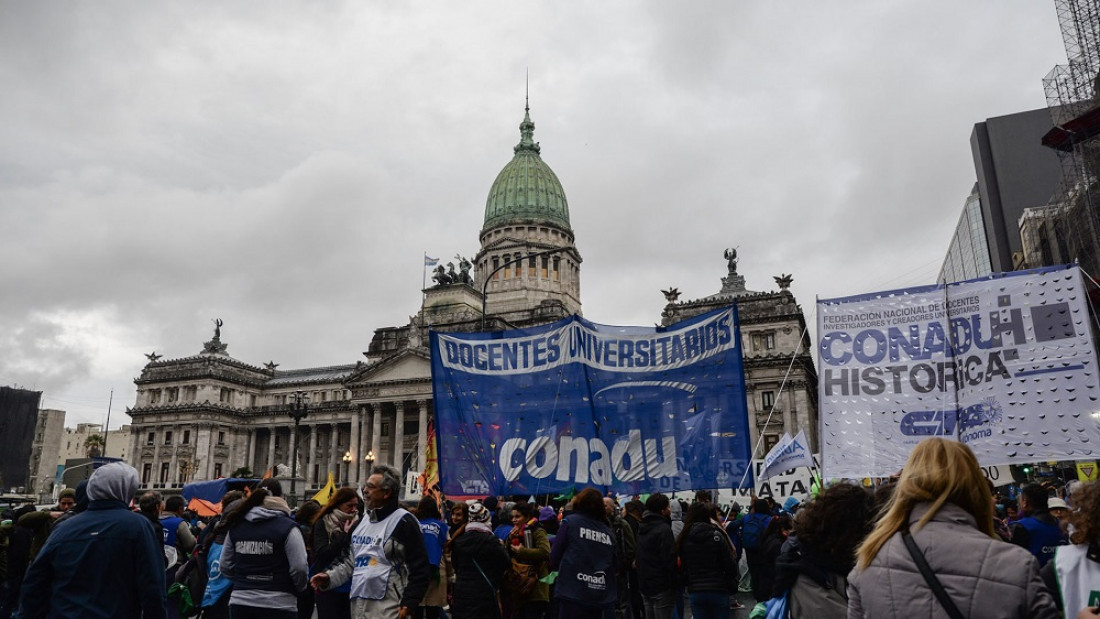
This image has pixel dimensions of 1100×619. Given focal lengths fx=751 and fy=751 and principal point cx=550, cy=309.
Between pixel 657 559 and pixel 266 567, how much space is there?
17.1ft

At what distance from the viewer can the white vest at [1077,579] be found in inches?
165

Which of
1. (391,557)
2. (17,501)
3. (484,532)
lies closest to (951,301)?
(484,532)

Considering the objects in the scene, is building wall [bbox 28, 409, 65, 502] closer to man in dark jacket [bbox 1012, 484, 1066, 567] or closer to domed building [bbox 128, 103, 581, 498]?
domed building [bbox 128, 103, 581, 498]

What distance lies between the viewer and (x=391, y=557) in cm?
754

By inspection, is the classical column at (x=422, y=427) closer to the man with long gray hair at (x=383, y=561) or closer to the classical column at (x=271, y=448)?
the classical column at (x=271, y=448)

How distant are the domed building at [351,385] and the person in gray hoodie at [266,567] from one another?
61242 millimetres

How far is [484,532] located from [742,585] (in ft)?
37.5

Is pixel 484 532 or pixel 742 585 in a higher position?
pixel 484 532

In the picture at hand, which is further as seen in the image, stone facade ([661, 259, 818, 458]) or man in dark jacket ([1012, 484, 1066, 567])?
stone facade ([661, 259, 818, 458])

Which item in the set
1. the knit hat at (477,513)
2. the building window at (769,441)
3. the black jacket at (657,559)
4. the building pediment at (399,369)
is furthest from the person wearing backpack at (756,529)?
the building pediment at (399,369)

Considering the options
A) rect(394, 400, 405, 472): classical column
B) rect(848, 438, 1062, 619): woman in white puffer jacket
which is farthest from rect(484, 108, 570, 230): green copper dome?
rect(848, 438, 1062, 619): woman in white puffer jacket

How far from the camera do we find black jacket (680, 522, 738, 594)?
914 centimetres

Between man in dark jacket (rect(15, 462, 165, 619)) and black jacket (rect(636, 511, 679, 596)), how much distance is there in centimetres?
629

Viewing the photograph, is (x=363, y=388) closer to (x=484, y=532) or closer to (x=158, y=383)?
(x=158, y=383)
